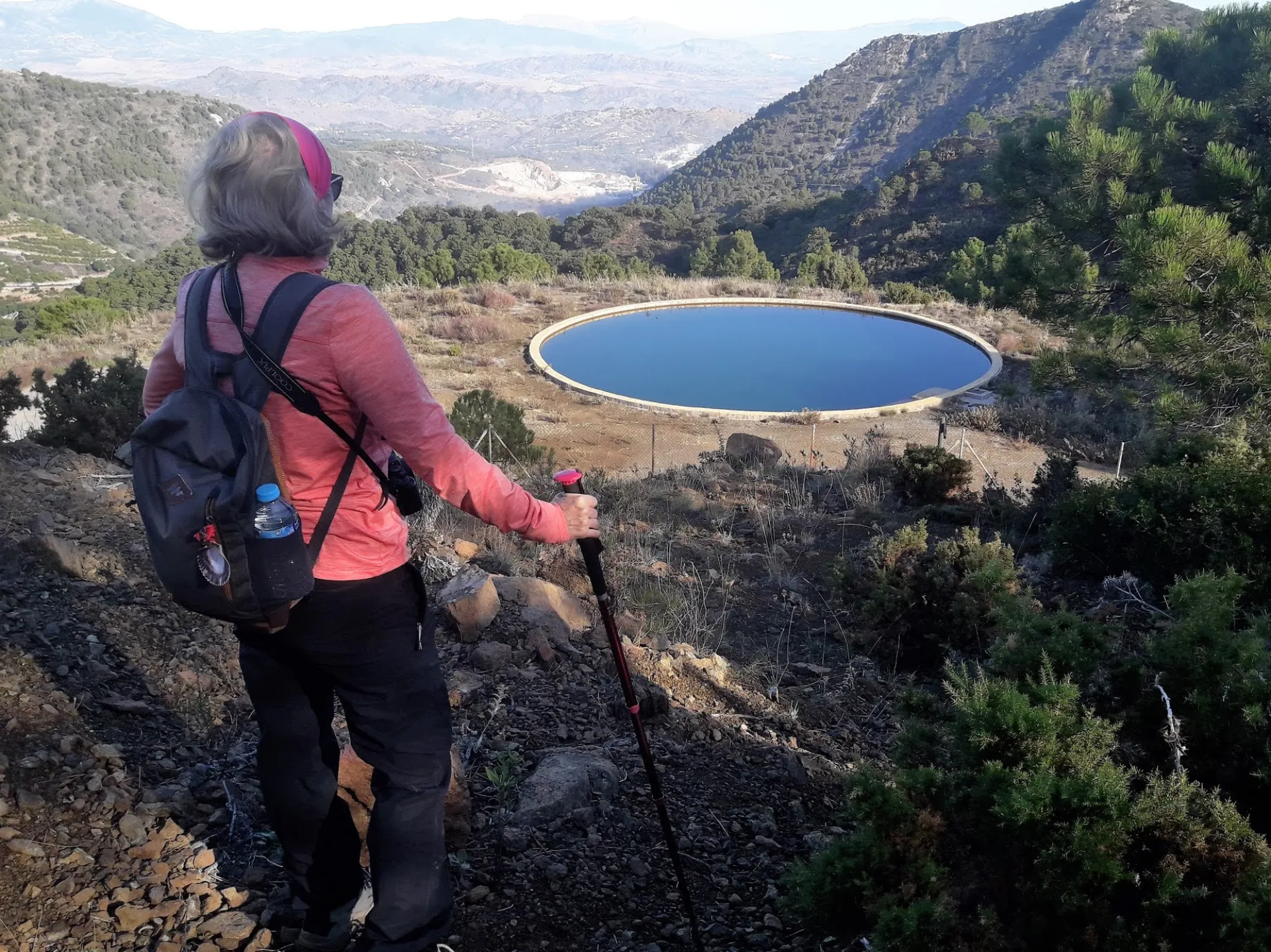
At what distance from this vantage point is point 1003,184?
7703mm

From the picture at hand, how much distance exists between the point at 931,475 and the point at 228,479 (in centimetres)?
570

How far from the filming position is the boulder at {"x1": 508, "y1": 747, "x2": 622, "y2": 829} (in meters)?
2.37

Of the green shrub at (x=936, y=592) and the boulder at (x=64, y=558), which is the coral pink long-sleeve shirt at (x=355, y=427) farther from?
the green shrub at (x=936, y=592)

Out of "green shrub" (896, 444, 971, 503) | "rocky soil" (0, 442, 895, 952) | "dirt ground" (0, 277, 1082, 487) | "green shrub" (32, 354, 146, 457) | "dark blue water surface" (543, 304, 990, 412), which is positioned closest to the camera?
"rocky soil" (0, 442, 895, 952)

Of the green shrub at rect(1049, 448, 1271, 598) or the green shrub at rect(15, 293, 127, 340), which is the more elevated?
the green shrub at rect(1049, 448, 1271, 598)

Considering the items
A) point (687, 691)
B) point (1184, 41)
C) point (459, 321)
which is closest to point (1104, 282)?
point (1184, 41)

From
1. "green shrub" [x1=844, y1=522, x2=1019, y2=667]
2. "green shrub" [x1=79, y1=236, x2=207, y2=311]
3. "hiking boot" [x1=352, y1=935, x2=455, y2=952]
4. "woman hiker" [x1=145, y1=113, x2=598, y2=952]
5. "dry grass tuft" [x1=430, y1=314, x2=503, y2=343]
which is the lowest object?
"green shrub" [x1=79, y1=236, x2=207, y2=311]

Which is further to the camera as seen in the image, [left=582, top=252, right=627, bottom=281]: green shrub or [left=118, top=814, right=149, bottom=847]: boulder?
[left=582, top=252, right=627, bottom=281]: green shrub

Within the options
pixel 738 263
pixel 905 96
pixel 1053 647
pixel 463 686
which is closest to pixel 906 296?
pixel 738 263

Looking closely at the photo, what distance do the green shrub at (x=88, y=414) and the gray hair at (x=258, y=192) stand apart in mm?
5292

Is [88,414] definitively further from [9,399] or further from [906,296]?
[906,296]

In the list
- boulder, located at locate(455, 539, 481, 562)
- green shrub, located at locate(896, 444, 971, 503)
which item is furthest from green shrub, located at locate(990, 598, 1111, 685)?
green shrub, located at locate(896, 444, 971, 503)

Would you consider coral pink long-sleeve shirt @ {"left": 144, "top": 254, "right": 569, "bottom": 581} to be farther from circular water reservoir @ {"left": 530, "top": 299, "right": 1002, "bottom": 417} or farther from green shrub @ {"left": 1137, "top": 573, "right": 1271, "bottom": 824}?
circular water reservoir @ {"left": 530, "top": 299, "right": 1002, "bottom": 417}

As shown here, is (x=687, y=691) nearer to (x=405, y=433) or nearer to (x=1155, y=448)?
(x=405, y=433)
